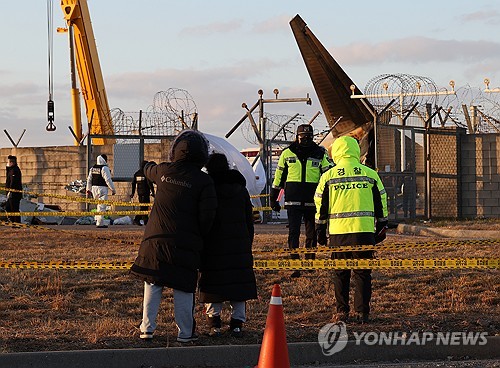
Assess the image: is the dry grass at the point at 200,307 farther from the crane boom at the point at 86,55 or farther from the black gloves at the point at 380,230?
the crane boom at the point at 86,55

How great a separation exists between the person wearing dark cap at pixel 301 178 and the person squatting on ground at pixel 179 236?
12.4 ft

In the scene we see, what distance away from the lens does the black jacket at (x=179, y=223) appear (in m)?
7.41

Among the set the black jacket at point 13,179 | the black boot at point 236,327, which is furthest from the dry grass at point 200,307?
the black jacket at point 13,179

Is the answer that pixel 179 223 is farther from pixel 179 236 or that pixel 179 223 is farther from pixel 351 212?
pixel 351 212

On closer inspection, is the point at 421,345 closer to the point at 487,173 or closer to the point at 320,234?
the point at 320,234

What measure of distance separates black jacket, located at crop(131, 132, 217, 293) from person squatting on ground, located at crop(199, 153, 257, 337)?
0.20m

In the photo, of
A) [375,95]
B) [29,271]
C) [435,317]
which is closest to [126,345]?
[435,317]

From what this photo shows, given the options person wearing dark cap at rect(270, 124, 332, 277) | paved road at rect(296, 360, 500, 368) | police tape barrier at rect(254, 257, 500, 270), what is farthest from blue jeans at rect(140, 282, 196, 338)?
person wearing dark cap at rect(270, 124, 332, 277)

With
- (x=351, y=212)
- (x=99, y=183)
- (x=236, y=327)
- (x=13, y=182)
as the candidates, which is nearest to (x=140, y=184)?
(x=99, y=183)

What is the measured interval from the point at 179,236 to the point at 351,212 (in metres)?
1.83

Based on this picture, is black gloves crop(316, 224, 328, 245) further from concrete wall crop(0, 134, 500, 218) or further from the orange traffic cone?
concrete wall crop(0, 134, 500, 218)

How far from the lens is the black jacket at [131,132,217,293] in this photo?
741cm

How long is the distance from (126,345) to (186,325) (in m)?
0.47

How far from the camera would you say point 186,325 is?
Result: 24.6 ft
